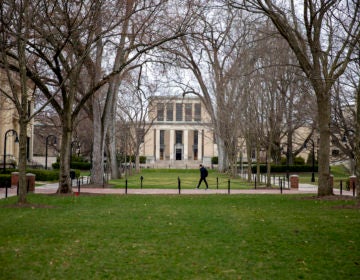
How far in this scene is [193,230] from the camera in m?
11.7

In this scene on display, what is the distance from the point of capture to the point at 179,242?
1021 centimetres

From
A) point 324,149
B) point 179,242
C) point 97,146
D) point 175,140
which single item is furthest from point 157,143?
point 179,242

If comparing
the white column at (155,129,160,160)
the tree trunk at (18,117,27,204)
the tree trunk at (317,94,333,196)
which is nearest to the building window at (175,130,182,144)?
the white column at (155,129,160,160)

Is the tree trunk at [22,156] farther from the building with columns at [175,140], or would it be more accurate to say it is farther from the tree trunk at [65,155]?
the building with columns at [175,140]

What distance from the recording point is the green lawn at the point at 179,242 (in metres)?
7.90

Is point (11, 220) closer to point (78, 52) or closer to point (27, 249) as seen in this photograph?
point (27, 249)

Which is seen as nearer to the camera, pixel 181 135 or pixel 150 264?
pixel 150 264

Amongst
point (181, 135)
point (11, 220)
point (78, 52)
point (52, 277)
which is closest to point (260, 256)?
point (52, 277)

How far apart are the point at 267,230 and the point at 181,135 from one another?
309 feet

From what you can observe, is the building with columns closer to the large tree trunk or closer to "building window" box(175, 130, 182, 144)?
Answer: "building window" box(175, 130, 182, 144)

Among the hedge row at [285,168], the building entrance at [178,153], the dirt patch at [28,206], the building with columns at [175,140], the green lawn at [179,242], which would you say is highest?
the building with columns at [175,140]

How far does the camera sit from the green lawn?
790cm

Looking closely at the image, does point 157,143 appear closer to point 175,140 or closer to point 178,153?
point 175,140

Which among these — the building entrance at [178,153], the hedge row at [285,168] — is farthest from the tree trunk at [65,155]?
the building entrance at [178,153]
